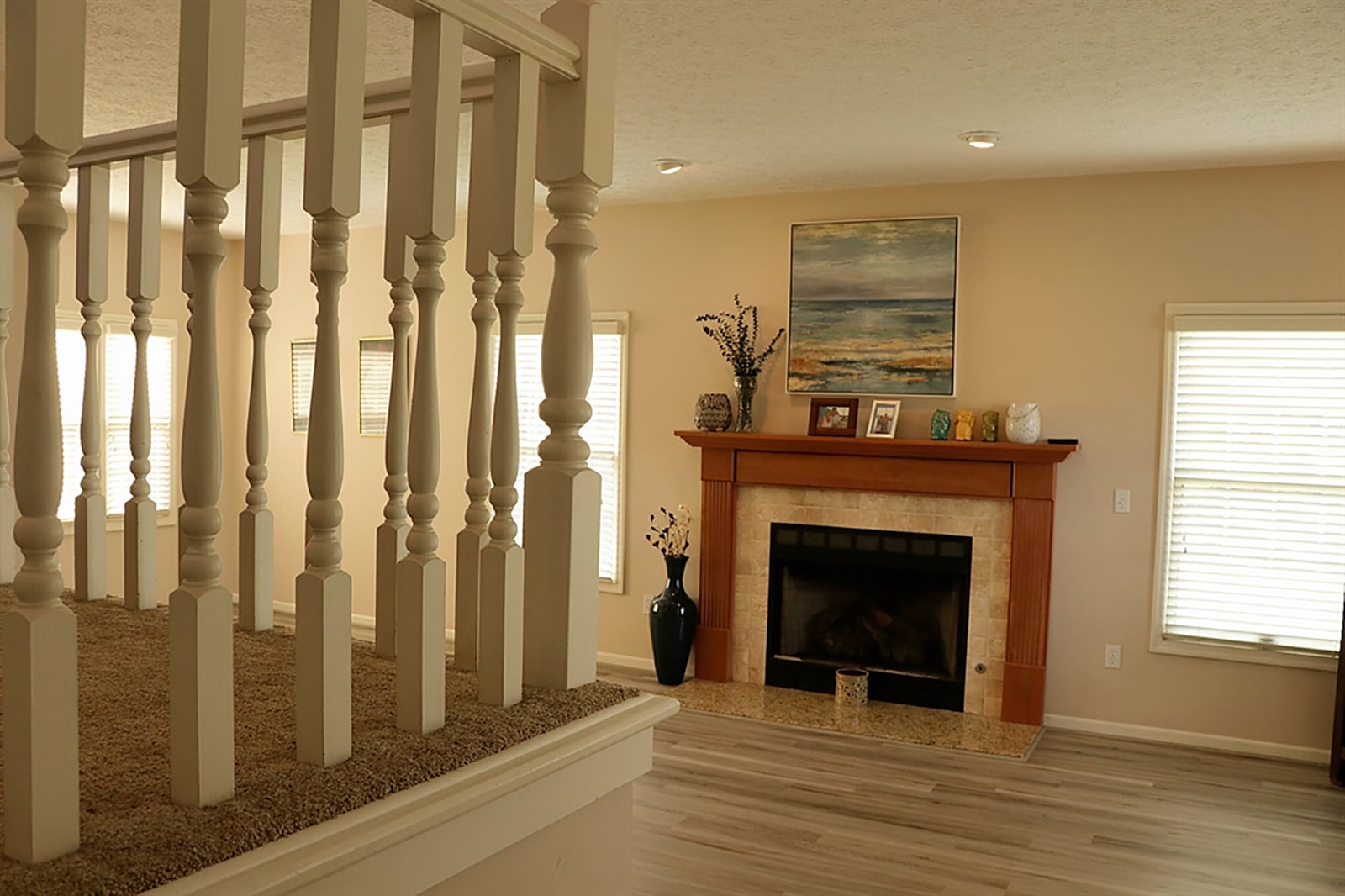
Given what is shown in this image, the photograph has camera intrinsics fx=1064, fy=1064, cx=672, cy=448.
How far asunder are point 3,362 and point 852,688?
4608mm

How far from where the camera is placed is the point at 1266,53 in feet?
11.7

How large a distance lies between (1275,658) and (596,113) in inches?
198

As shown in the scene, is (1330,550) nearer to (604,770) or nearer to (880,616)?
(880,616)

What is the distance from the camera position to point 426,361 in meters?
A: 1.26

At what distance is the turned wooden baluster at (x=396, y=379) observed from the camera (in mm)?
1266

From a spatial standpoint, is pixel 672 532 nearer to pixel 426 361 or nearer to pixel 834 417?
pixel 834 417

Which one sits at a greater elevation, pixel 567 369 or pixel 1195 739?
pixel 567 369

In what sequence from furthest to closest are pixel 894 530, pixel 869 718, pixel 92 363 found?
pixel 894 530 < pixel 869 718 < pixel 92 363

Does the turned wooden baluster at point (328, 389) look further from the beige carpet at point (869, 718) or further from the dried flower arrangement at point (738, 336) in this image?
the dried flower arrangement at point (738, 336)

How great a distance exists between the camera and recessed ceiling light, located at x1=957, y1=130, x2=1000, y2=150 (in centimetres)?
470

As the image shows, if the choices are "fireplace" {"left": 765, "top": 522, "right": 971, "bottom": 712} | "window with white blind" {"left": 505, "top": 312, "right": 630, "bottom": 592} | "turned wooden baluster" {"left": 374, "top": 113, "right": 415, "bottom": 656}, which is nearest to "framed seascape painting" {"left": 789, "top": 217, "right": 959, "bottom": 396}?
"fireplace" {"left": 765, "top": 522, "right": 971, "bottom": 712}

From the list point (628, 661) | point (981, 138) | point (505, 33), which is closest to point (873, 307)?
point (981, 138)

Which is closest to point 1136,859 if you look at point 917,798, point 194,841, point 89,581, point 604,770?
point 917,798

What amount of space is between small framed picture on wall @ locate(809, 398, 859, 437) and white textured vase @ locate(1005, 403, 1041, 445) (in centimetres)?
87
